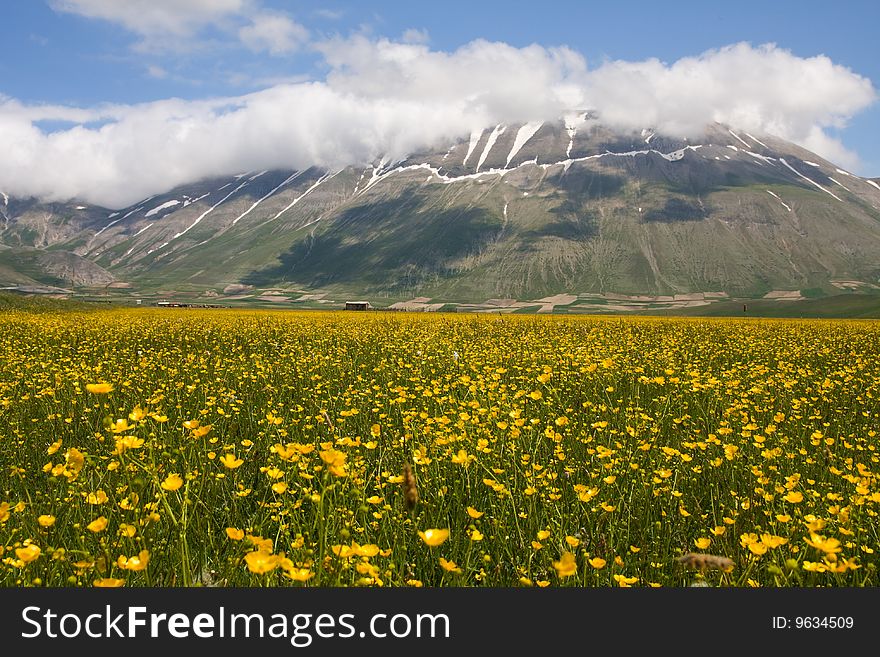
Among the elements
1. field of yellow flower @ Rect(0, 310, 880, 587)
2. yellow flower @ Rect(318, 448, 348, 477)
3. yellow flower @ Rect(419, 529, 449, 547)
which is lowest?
field of yellow flower @ Rect(0, 310, 880, 587)

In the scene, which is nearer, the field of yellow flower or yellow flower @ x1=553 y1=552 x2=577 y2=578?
yellow flower @ x1=553 y1=552 x2=577 y2=578

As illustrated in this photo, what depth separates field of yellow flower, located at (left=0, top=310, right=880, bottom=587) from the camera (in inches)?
126

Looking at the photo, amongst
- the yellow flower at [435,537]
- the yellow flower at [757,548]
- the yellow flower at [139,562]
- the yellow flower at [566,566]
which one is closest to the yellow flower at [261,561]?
the yellow flower at [139,562]

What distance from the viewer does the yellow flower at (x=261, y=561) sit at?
88.5 inches

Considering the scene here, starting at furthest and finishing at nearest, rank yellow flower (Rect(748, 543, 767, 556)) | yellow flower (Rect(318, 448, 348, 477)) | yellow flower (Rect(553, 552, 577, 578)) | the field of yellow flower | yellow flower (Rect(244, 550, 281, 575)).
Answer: the field of yellow flower < yellow flower (Rect(748, 543, 767, 556)) < yellow flower (Rect(318, 448, 348, 477)) < yellow flower (Rect(553, 552, 577, 578)) < yellow flower (Rect(244, 550, 281, 575))

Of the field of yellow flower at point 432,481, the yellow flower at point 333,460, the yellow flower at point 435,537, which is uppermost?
the yellow flower at point 333,460

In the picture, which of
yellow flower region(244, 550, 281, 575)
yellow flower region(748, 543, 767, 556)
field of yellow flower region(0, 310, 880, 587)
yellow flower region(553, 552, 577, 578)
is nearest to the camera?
yellow flower region(244, 550, 281, 575)

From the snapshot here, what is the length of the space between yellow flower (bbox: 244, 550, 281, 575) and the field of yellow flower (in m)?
0.03

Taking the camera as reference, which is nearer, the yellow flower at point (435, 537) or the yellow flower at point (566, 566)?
the yellow flower at point (566, 566)

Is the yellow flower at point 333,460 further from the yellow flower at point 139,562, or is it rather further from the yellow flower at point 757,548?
the yellow flower at point 757,548

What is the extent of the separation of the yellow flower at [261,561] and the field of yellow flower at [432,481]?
0.11ft

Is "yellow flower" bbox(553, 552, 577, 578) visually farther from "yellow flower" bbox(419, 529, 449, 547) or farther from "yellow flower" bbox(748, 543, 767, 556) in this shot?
"yellow flower" bbox(748, 543, 767, 556)

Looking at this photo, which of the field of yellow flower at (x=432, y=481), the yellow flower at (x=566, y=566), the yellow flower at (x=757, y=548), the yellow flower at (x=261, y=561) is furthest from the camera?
the field of yellow flower at (x=432, y=481)

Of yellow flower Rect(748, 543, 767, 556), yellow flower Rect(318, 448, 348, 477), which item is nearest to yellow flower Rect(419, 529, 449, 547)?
yellow flower Rect(318, 448, 348, 477)
